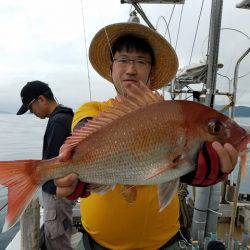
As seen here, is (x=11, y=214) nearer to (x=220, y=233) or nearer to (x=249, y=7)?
(x=249, y=7)

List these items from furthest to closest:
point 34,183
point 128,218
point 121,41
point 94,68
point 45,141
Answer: point 45,141 → point 94,68 → point 121,41 → point 128,218 → point 34,183

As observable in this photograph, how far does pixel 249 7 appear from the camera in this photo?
15.2 ft

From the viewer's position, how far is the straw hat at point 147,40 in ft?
9.41

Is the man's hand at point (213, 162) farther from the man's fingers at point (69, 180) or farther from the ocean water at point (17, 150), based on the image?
the ocean water at point (17, 150)

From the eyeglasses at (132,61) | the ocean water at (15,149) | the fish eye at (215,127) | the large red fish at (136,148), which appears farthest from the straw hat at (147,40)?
the ocean water at (15,149)

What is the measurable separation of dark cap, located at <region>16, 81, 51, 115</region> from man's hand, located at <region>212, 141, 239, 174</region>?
3525mm

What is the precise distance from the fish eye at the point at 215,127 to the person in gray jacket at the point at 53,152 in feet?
8.44

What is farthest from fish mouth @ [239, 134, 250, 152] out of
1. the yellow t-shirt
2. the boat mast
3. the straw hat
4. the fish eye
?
the boat mast

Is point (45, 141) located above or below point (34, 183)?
below

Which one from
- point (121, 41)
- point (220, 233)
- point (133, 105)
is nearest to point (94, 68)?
point (121, 41)

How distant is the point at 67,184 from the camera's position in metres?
2.16

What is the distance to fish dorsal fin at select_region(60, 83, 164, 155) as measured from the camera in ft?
6.88

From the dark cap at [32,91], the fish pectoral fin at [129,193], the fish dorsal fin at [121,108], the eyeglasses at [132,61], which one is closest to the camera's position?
the fish dorsal fin at [121,108]

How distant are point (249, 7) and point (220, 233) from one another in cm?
400
